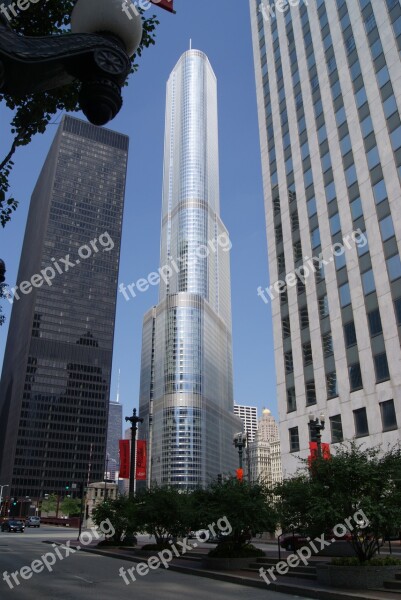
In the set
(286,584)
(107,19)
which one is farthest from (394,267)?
(107,19)

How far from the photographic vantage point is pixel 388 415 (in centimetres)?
3503

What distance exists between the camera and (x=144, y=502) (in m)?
28.1

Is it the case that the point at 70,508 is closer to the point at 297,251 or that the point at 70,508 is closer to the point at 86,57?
the point at 297,251

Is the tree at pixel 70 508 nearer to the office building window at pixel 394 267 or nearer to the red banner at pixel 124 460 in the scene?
the red banner at pixel 124 460

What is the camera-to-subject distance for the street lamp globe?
4.03 m

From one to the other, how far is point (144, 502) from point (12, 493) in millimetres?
150035

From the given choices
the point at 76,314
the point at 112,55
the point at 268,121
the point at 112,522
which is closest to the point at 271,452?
the point at 76,314

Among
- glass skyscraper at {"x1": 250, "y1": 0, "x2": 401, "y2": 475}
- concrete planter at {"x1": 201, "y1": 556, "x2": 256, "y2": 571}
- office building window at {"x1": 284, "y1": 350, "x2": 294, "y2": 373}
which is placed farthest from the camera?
office building window at {"x1": 284, "y1": 350, "x2": 294, "y2": 373}

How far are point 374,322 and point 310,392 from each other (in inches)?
363

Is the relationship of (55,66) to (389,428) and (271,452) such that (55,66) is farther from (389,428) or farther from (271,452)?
(271,452)

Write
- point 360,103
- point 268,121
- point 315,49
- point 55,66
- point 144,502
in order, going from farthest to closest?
point 268,121 < point 315,49 < point 360,103 < point 144,502 < point 55,66

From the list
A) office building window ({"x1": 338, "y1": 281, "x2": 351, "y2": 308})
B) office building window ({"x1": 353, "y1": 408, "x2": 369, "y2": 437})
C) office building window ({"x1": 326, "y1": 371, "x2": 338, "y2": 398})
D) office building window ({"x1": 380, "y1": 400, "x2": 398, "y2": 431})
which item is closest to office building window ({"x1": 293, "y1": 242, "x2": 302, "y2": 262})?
office building window ({"x1": 338, "y1": 281, "x2": 351, "y2": 308})

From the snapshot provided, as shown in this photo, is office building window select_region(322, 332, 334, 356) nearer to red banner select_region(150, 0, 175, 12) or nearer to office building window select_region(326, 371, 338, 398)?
office building window select_region(326, 371, 338, 398)

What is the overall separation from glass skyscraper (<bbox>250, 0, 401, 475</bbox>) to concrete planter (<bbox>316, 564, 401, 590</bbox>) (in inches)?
800
